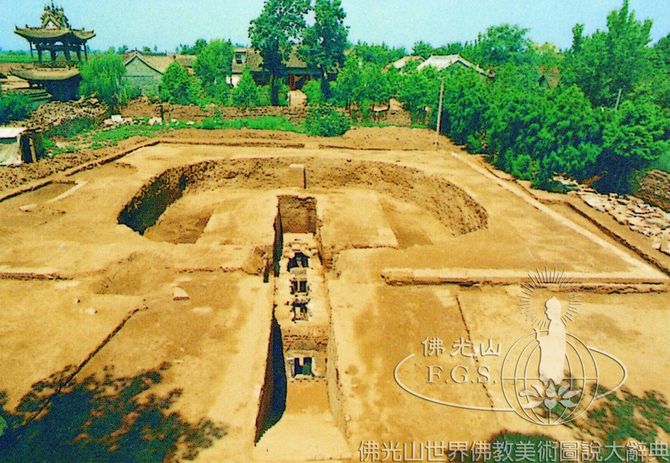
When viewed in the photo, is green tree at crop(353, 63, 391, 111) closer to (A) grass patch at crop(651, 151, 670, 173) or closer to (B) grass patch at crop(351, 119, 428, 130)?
(B) grass patch at crop(351, 119, 428, 130)

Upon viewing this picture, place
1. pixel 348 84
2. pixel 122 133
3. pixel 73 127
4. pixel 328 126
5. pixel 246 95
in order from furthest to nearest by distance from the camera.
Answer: pixel 348 84 < pixel 246 95 < pixel 328 126 < pixel 73 127 < pixel 122 133

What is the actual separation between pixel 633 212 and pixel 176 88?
28.4 metres

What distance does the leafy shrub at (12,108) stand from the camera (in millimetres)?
24172

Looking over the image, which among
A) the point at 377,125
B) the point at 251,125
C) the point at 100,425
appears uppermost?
the point at 377,125

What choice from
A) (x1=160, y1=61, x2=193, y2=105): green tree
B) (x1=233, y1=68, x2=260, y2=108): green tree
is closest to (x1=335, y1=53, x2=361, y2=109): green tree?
(x1=233, y1=68, x2=260, y2=108): green tree

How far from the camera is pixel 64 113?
2695 cm

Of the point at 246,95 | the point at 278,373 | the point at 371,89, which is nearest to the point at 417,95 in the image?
the point at 371,89

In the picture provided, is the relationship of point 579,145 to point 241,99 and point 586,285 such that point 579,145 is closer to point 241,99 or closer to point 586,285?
point 586,285

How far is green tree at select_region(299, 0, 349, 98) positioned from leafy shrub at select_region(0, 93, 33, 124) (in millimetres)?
17368

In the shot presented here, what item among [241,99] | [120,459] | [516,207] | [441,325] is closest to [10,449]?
[120,459]

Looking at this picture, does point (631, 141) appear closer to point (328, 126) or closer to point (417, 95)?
point (328, 126)

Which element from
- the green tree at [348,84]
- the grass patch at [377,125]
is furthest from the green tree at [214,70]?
the grass patch at [377,125]

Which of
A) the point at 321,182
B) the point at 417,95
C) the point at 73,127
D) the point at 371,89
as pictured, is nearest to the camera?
the point at 321,182

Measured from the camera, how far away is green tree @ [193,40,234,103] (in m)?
35.6
